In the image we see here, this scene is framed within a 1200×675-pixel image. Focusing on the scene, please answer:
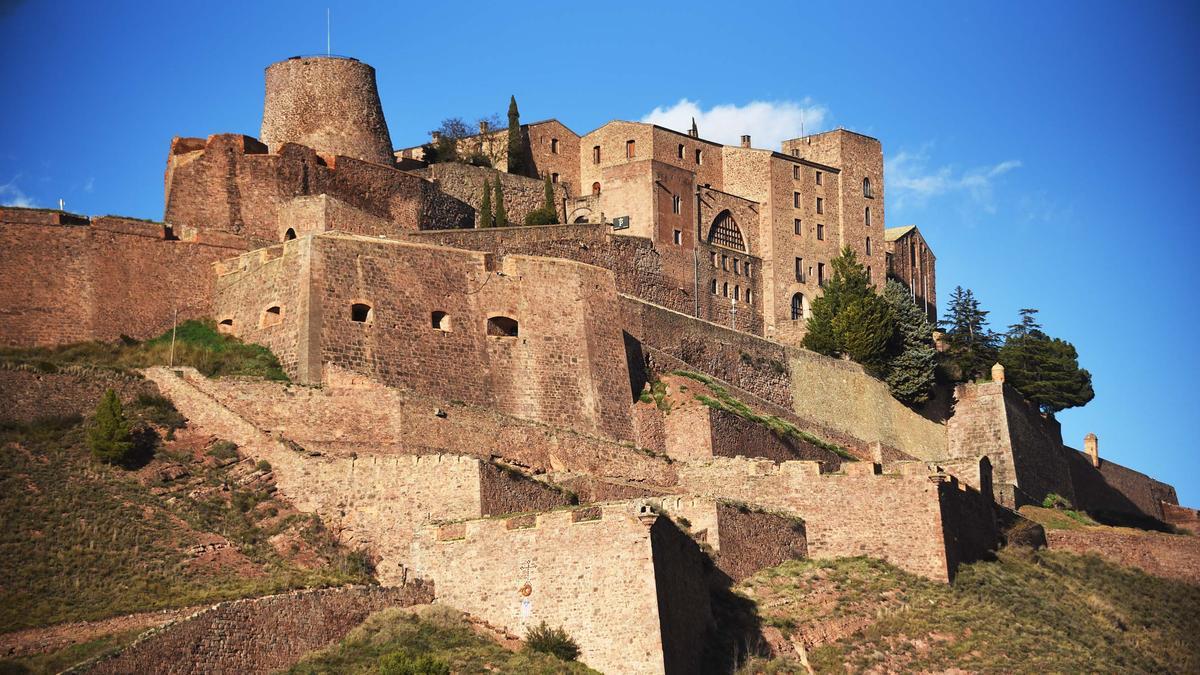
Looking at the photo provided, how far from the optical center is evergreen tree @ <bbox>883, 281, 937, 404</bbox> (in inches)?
2347

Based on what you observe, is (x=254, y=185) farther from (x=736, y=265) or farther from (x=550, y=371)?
(x=736, y=265)

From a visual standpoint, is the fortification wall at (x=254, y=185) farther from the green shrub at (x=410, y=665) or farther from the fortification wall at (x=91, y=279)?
the green shrub at (x=410, y=665)

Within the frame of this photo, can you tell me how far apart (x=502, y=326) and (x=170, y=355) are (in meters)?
7.88

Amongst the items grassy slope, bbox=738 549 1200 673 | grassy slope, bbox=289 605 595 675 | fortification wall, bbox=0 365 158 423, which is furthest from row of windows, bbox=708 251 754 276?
grassy slope, bbox=289 605 595 675

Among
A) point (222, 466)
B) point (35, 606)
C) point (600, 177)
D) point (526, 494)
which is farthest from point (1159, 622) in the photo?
point (600, 177)

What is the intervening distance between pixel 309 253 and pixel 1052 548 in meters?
18.7

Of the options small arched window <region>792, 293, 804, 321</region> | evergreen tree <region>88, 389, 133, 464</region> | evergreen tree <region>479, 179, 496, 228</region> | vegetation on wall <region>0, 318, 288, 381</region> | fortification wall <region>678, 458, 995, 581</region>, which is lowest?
fortification wall <region>678, 458, 995, 581</region>

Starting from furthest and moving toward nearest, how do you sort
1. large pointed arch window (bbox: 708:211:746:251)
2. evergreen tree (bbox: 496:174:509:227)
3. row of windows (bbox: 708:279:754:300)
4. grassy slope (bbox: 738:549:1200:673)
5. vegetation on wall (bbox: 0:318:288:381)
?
large pointed arch window (bbox: 708:211:746:251) → row of windows (bbox: 708:279:754:300) → evergreen tree (bbox: 496:174:509:227) → vegetation on wall (bbox: 0:318:288:381) → grassy slope (bbox: 738:549:1200:673)

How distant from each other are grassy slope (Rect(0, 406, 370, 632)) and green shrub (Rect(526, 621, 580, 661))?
4.45 m

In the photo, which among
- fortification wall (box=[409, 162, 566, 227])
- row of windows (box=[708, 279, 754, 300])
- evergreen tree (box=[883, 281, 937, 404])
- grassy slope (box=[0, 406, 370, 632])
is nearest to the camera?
grassy slope (box=[0, 406, 370, 632])

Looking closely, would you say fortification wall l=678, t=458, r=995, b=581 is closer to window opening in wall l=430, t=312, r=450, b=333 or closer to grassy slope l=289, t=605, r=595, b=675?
grassy slope l=289, t=605, r=595, b=675

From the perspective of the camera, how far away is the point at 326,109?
5422cm

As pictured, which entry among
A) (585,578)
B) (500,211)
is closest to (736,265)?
(500,211)

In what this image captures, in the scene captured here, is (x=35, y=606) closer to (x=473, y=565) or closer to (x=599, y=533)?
(x=473, y=565)
